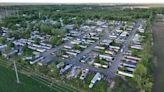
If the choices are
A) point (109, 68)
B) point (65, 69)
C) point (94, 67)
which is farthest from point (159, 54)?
point (65, 69)

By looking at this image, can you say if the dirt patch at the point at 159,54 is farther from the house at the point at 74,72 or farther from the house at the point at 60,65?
the house at the point at 60,65

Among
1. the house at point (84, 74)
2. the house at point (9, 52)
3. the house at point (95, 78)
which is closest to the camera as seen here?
the house at point (95, 78)

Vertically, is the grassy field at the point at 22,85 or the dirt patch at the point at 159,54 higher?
the dirt patch at the point at 159,54

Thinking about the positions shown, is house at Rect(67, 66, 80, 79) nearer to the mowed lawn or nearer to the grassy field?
the grassy field

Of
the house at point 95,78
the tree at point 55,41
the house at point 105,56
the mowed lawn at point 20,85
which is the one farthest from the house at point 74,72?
the tree at point 55,41

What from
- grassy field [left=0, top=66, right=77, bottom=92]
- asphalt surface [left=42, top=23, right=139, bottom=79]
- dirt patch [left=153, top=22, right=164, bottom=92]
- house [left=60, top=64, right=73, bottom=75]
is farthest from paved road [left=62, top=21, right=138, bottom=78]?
grassy field [left=0, top=66, right=77, bottom=92]

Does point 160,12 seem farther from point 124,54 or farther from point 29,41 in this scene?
point 29,41

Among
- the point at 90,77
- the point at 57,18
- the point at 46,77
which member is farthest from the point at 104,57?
the point at 57,18

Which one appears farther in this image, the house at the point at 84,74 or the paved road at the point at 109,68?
the paved road at the point at 109,68
